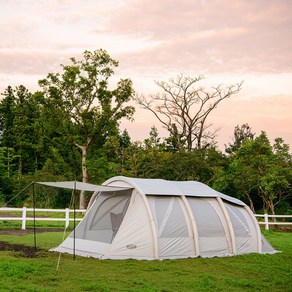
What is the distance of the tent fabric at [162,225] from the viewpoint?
11578 mm

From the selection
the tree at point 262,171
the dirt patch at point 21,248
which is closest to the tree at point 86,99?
the tree at point 262,171

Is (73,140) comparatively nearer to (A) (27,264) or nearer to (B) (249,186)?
(B) (249,186)

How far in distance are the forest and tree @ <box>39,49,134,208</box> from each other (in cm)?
7

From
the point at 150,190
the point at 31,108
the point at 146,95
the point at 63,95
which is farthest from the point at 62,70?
the point at 150,190

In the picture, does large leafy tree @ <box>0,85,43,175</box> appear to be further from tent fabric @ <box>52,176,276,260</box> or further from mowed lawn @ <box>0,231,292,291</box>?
mowed lawn @ <box>0,231,292,291</box>

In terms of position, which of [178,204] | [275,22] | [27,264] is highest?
[275,22]

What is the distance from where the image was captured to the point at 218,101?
41.6 meters

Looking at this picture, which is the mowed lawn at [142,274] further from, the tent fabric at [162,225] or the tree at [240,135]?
the tree at [240,135]

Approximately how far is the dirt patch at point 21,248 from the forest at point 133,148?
14.0 meters

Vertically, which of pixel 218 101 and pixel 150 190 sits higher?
pixel 218 101

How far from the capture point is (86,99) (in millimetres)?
36875

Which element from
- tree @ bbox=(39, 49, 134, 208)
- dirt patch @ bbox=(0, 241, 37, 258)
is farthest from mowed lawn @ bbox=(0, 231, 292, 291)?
tree @ bbox=(39, 49, 134, 208)

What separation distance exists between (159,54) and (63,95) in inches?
590

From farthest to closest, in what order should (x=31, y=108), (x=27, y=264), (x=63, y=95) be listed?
(x=31, y=108), (x=63, y=95), (x=27, y=264)
